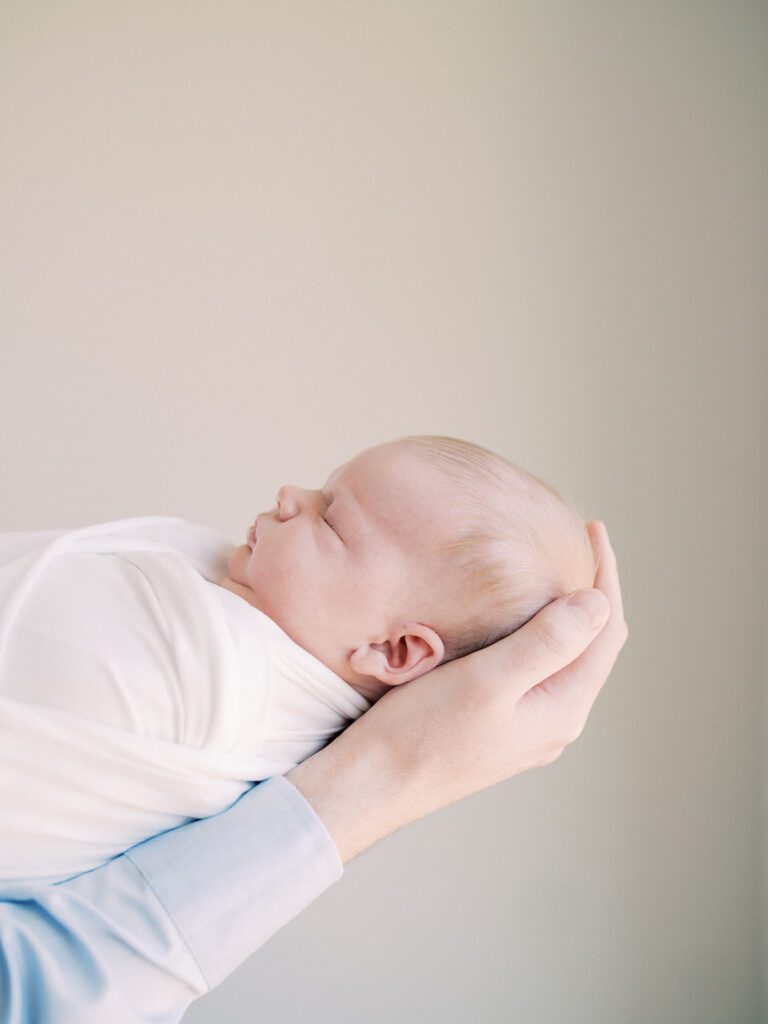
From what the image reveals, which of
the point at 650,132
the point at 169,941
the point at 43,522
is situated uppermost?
the point at 650,132

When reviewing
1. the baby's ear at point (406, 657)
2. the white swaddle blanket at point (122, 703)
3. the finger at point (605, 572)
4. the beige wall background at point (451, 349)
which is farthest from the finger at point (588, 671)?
the beige wall background at point (451, 349)

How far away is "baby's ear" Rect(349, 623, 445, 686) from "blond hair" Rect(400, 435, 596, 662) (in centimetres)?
2

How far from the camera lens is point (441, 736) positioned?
0.99 meters

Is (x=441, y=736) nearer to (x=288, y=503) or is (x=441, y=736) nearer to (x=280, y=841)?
(x=280, y=841)

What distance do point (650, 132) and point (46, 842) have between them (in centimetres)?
150

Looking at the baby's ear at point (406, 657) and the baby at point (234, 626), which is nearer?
the baby at point (234, 626)

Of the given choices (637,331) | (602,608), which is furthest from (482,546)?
(637,331)

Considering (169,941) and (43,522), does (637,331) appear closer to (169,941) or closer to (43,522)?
(43,522)

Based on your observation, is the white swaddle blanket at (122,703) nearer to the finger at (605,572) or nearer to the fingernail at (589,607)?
the fingernail at (589,607)

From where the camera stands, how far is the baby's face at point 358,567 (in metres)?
1.05

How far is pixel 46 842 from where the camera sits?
871mm

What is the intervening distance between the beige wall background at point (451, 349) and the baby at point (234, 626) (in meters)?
0.70

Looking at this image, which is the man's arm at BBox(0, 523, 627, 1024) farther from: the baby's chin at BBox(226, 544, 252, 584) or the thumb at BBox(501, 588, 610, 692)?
the baby's chin at BBox(226, 544, 252, 584)

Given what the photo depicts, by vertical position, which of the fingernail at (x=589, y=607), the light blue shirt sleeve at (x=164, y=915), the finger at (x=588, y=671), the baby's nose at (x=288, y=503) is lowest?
the light blue shirt sleeve at (x=164, y=915)
